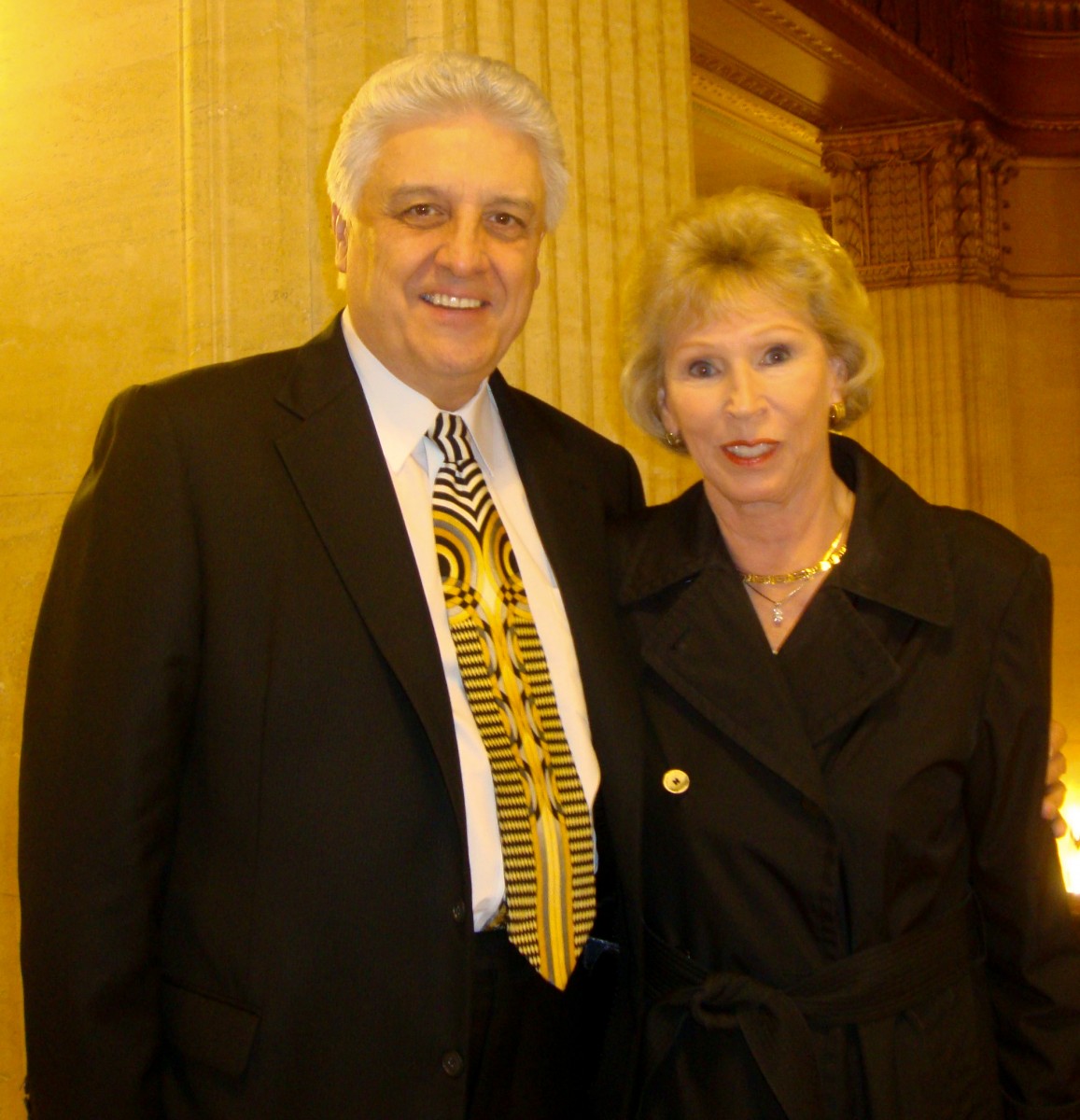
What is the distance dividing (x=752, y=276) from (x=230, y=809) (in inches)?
46.0

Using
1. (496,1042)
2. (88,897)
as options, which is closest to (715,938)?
(496,1042)

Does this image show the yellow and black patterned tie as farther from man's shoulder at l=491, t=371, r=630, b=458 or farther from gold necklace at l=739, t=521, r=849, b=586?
gold necklace at l=739, t=521, r=849, b=586

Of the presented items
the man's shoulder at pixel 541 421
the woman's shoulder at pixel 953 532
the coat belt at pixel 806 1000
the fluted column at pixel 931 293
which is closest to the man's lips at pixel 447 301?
the man's shoulder at pixel 541 421

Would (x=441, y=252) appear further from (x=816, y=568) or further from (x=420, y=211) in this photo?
(x=816, y=568)

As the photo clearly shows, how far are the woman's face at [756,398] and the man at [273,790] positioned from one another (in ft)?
1.40

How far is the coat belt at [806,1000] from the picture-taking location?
1.84m

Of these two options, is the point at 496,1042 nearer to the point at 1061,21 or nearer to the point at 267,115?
the point at 267,115

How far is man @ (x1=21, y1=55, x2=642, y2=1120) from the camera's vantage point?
1.58 m

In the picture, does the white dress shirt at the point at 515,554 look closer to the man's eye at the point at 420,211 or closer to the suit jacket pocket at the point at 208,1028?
the man's eye at the point at 420,211

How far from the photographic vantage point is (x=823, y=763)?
193 cm

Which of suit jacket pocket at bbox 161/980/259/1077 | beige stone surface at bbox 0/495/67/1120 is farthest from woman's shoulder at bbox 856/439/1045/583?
beige stone surface at bbox 0/495/67/1120

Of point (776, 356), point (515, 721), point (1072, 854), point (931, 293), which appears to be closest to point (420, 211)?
point (776, 356)

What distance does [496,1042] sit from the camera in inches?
70.2

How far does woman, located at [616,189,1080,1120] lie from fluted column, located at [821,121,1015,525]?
26.2 feet
